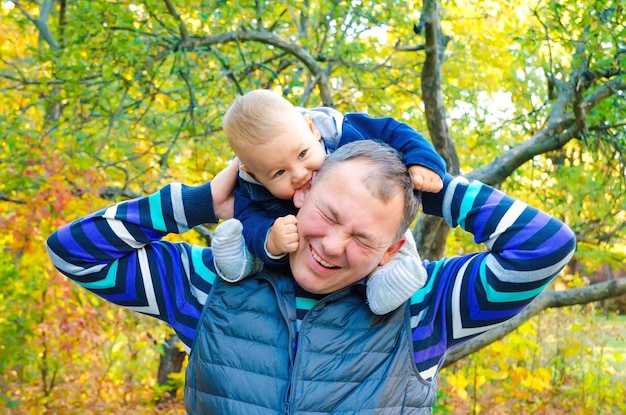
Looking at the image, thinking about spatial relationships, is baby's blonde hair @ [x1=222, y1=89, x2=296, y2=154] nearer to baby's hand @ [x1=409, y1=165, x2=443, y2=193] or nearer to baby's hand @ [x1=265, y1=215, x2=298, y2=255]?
baby's hand @ [x1=265, y1=215, x2=298, y2=255]

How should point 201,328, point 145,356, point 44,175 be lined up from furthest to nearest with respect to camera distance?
point 145,356 → point 44,175 → point 201,328

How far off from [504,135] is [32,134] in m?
4.31

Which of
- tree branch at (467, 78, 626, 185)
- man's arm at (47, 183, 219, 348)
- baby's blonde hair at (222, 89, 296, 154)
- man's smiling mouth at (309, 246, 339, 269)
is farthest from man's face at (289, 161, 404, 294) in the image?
tree branch at (467, 78, 626, 185)

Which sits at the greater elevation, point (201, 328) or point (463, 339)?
point (201, 328)

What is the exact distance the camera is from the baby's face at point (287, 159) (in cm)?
193

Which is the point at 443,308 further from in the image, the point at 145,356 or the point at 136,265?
the point at 145,356

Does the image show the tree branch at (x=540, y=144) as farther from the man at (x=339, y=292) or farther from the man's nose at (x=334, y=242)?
the man's nose at (x=334, y=242)

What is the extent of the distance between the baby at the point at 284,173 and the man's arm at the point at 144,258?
0.12 m

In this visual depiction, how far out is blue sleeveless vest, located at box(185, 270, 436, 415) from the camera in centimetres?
177

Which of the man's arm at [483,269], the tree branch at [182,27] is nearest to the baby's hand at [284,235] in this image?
the man's arm at [483,269]

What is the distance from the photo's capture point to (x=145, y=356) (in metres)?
7.80

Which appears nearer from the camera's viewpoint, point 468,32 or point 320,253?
point 320,253

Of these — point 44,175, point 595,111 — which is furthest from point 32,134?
point 595,111

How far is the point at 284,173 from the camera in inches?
76.3
